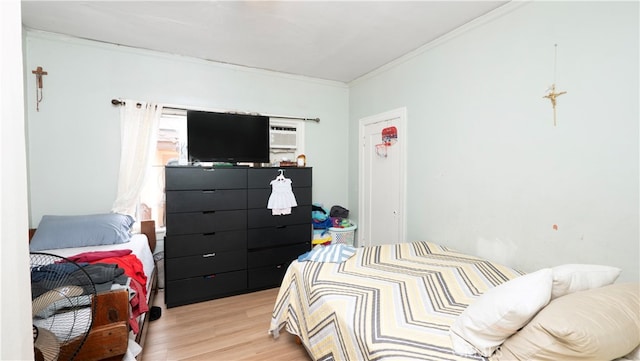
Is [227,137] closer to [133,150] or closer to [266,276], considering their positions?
[133,150]

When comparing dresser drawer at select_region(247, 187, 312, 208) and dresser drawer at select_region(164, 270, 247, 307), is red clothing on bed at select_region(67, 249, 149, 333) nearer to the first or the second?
dresser drawer at select_region(164, 270, 247, 307)

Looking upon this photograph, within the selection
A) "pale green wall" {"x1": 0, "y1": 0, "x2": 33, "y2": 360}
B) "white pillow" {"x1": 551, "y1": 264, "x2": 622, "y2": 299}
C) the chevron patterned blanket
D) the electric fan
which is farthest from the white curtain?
"white pillow" {"x1": 551, "y1": 264, "x2": 622, "y2": 299}

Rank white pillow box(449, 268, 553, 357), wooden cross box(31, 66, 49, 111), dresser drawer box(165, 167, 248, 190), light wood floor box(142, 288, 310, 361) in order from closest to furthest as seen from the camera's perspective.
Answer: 1. white pillow box(449, 268, 553, 357)
2. light wood floor box(142, 288, 310, 361)
3. wooden cross box(31, 66, 49, 111)
4. dresser drawer box(165, 167, 248, 190)

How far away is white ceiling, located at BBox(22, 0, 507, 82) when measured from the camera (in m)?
2.07

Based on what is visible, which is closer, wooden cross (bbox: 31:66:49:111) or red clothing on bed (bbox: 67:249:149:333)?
red clothing on bed (bbox: 67:249:149:333)

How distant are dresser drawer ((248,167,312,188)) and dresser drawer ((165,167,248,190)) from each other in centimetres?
10

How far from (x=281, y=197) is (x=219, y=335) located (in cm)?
144

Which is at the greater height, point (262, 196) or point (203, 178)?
point (203, 178)

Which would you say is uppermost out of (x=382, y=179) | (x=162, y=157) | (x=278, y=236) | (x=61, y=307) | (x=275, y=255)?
(x=162, y=157)

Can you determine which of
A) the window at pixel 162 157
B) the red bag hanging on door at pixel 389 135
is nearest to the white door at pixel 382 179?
the red bag hanging on door at pixel 389 135

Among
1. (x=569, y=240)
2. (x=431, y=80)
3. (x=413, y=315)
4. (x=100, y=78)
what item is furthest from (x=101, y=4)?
(x=569, y=240)

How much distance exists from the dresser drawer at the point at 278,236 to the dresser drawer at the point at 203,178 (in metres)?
0.56

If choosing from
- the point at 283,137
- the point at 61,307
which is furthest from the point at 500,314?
the point at 283,137

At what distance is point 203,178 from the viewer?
9.03 feet
